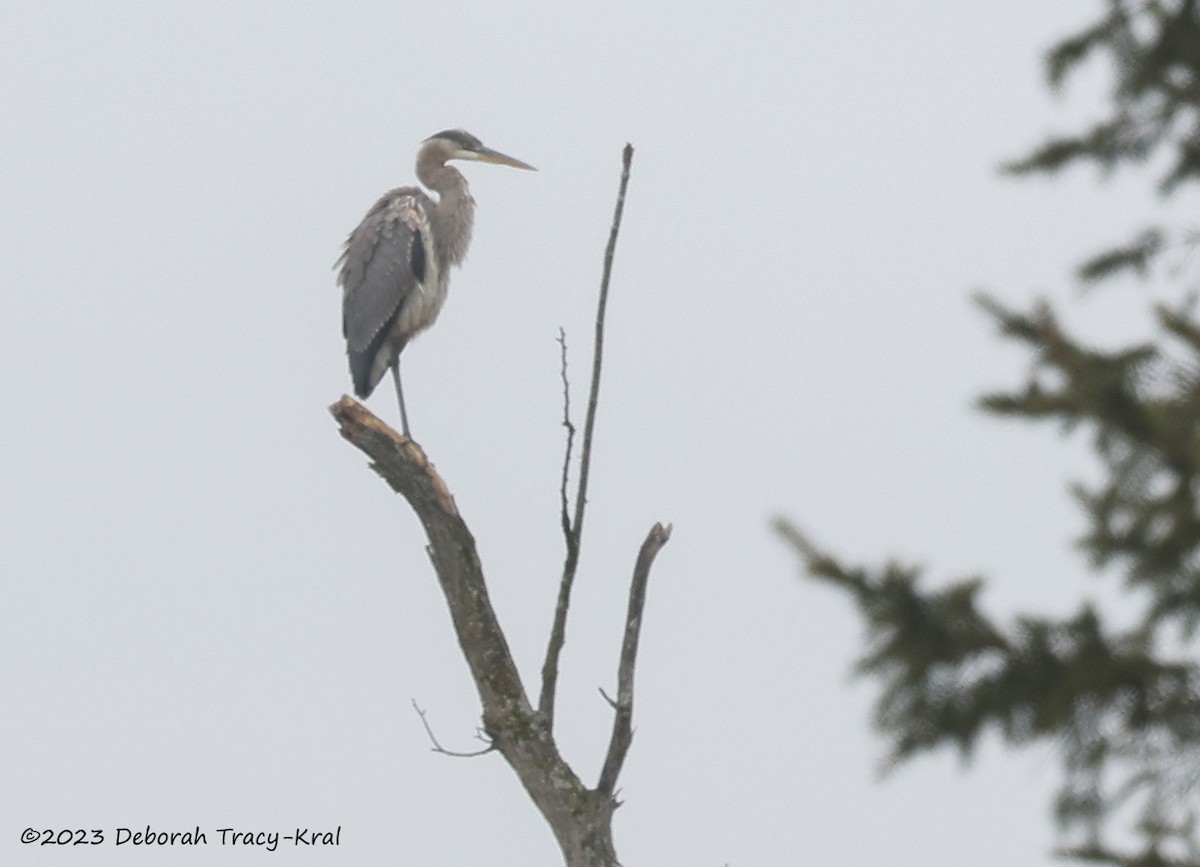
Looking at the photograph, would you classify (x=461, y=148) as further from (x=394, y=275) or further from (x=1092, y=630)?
(x=1092, y=630)

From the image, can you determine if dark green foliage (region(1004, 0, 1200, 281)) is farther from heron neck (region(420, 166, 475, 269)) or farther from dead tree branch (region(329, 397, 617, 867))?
heron neck (region(420, 166, 475, 269))

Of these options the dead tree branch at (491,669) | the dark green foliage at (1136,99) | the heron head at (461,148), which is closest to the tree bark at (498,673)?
the dead tree branch at (491,669)

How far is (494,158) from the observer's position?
420 inches

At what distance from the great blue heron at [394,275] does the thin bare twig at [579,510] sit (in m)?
4.18

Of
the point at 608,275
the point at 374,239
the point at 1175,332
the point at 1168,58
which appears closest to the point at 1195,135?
the point at 1168,58

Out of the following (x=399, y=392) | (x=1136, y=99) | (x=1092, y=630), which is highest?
(x=399, y=392)

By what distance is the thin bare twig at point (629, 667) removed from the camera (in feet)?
17.0

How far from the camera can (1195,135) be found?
2805mm

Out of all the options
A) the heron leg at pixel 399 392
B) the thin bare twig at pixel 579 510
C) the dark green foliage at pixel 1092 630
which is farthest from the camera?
the heron leg at pixel 399 392

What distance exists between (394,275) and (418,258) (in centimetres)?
18

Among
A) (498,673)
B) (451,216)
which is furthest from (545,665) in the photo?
(451,216)

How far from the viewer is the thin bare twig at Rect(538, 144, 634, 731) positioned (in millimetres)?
4797

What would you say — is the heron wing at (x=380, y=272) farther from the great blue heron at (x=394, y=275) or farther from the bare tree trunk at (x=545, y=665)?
the bare tree trunk at (x=545, y=665)

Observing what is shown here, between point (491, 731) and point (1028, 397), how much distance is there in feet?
11.6
